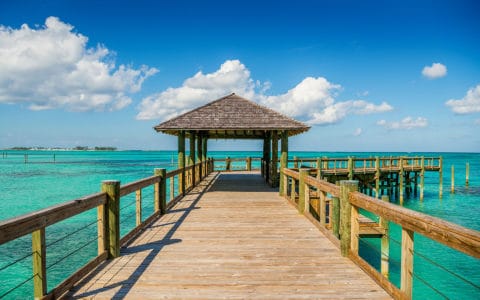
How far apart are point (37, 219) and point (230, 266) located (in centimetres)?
240

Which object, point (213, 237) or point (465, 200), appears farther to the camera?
point (465, 200)

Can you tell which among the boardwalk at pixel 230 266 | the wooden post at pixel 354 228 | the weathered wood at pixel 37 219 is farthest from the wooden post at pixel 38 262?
the wooden post at pixel 354 228

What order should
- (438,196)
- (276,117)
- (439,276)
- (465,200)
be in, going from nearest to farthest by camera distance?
(439,276), (276,117), (465,200), (438,196)

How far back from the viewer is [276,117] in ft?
38.2

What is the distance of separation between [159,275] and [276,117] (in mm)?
8604

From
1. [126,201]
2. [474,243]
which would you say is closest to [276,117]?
[474,243]

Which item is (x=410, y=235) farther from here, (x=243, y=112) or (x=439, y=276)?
(x=243, y=112)

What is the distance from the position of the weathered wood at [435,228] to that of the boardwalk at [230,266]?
904mm

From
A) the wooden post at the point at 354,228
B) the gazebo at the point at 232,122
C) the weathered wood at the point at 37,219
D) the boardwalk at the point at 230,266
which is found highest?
the gazebo at the point at 232,122

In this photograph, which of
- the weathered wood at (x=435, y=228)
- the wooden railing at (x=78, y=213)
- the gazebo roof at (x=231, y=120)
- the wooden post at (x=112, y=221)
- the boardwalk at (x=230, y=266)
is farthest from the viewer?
the gazebo roof at (x=231, y=120)

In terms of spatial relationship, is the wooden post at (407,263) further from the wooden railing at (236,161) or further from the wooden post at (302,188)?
the wooden railing at (236,161)

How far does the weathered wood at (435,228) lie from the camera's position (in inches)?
84.7

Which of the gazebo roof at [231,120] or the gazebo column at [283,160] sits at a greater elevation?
the gazebo roof at [231,120]

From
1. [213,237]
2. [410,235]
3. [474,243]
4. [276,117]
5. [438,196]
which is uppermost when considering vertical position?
[276,117]
